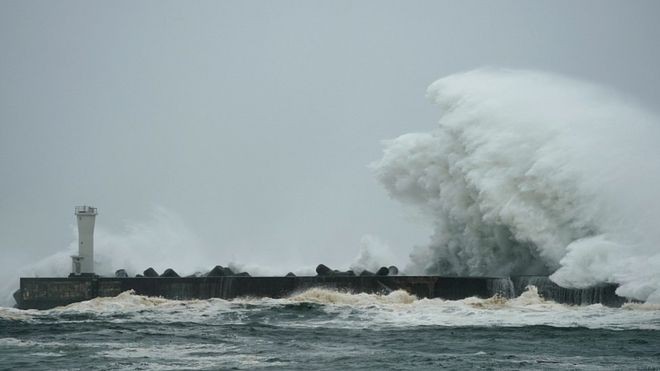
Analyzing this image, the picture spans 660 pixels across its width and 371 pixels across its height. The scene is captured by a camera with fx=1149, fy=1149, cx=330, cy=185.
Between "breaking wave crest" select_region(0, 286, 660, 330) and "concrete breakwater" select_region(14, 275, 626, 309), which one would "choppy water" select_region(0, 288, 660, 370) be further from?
"concrete breakwater" select_region(14, 275, 626, 309)

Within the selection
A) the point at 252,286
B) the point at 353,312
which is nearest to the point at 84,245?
the point at 252,286

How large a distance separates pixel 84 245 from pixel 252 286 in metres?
6.66

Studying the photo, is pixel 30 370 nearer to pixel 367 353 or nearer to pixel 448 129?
pixel 367 353

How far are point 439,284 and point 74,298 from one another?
430 inches

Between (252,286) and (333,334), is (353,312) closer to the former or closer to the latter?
(333,334)

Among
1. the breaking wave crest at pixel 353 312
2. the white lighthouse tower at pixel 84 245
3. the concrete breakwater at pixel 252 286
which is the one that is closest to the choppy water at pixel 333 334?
the breaking wave crest at pixel 353 312

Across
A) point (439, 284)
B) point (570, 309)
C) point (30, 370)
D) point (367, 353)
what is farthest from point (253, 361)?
point (439, 284)

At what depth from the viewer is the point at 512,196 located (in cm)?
3366

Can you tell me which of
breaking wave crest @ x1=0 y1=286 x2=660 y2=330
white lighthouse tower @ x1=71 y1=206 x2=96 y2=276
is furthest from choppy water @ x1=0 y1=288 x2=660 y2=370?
white lighthouse tower @ x1=71 y1=206 x2=96 y2=276

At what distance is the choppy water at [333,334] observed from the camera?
2000 cm

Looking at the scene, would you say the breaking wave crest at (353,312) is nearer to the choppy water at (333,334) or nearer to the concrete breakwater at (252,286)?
the choppy water at (333,334)

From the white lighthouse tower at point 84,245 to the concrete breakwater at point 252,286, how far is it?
2113 mm

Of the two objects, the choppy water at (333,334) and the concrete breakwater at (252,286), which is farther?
the concrete breakwater at (252,286)

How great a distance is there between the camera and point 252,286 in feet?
109
